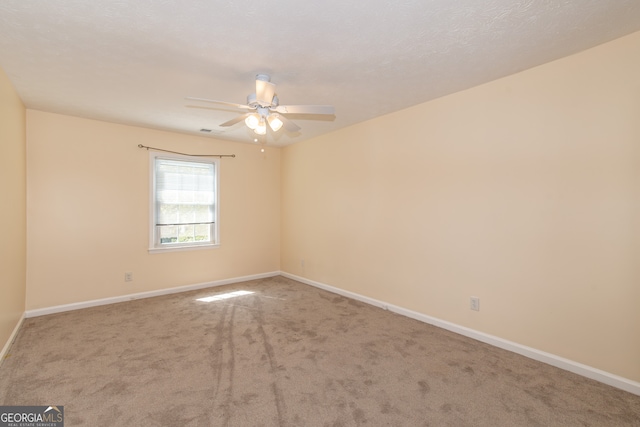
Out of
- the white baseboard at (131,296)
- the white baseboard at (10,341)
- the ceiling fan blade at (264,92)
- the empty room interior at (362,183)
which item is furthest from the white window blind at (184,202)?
the ceiling fan blade at (264,92)

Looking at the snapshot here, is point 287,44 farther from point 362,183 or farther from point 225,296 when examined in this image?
point 225,296

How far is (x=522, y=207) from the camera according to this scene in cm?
273

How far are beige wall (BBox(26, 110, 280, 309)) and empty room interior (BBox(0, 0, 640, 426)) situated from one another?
2 centimetres

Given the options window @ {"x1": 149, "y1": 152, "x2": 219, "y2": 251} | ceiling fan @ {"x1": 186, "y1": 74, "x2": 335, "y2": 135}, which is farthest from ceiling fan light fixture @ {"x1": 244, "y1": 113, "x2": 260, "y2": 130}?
window @ {"x1": 149, "y1": 152, "x2": 219, "y2": 251}

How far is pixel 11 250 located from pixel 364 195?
12.8 feet

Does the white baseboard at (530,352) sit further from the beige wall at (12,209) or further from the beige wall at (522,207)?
the beige wall at (12,209)

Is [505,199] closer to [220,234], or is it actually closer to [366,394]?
[366,394]

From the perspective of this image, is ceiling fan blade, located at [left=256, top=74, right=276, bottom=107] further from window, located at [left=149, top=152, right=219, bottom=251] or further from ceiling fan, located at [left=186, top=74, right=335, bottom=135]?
window, located at [left=149, top=152, right=219, bottom=251]

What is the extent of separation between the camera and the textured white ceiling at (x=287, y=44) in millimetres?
1855

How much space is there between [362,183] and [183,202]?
9.43 ft

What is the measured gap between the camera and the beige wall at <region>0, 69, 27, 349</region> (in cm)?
263

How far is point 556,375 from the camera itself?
7.84ft
